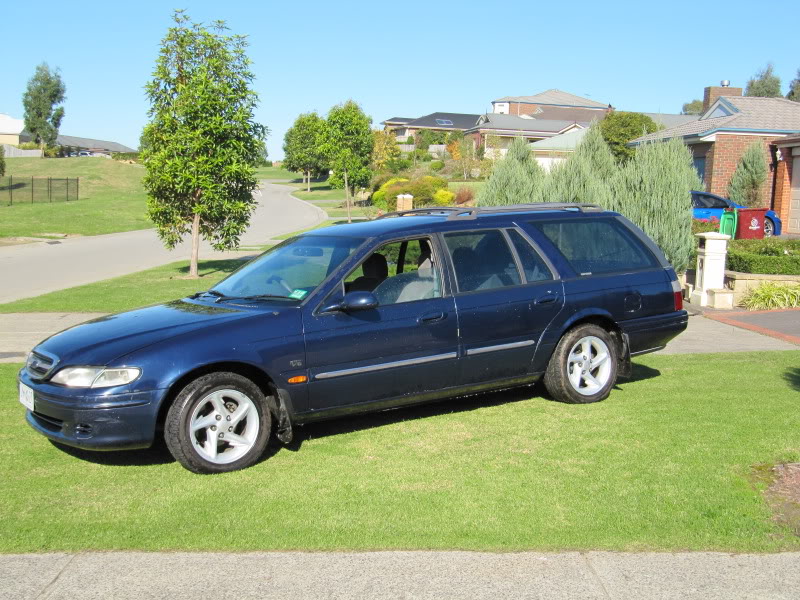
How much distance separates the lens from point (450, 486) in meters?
5.17

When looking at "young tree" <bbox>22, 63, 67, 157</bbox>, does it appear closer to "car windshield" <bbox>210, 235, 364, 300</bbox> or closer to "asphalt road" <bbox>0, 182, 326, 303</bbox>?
"asphalt road" <bbox>0, 182, 326, 303</bbox>

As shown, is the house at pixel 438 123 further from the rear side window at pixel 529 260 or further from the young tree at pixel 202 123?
the rear side window at pixel 529 260

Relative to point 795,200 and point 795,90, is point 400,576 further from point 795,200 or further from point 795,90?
point 795,90

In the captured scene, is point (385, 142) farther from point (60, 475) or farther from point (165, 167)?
point (60, 475)

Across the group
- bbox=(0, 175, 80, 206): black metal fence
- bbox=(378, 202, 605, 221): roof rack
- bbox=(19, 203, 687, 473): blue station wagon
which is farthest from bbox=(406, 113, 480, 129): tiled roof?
bbox=(19, 203, 687, 473): blue station wagon

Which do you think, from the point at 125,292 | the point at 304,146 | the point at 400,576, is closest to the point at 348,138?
the point at 125,292

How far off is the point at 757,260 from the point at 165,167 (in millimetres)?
11823

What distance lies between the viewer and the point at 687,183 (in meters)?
15.0

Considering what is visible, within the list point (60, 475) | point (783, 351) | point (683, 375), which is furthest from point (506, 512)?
point (783, 351)

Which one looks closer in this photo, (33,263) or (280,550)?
(280,550)

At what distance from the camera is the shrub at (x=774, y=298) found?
13637 mm

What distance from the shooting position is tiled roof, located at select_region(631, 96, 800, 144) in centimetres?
2569

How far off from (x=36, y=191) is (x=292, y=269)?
58.7 m

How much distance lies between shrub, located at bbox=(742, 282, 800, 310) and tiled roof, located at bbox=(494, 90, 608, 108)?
336 ft
